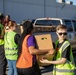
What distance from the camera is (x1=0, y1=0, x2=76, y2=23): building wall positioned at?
28.7 meters

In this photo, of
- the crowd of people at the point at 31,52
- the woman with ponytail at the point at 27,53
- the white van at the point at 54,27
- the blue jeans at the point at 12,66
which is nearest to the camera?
the crowd of people at the point at 31,52

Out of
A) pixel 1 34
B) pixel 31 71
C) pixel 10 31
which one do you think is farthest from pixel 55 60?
pixel 1 34

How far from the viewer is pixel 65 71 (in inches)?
162

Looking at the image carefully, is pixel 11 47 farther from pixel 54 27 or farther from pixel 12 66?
pixel 54 27

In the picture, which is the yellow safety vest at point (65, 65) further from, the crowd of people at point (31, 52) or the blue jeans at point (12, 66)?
the blue jeans at point (12, 66)

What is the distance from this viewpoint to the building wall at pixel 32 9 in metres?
28.7

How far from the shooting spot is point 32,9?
1241 inches

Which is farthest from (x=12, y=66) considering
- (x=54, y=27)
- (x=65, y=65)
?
(x=54, y=27)

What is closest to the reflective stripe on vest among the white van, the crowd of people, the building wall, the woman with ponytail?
the crowd of people

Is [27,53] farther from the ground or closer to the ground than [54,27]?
farther from the ground

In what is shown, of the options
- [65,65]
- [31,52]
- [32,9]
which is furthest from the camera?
[32,9]

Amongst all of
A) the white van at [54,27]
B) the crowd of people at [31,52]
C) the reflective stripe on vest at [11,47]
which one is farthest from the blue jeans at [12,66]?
the white van at [54,27]

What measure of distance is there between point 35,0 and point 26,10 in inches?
82.1

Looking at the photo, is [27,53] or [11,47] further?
[11,47]
